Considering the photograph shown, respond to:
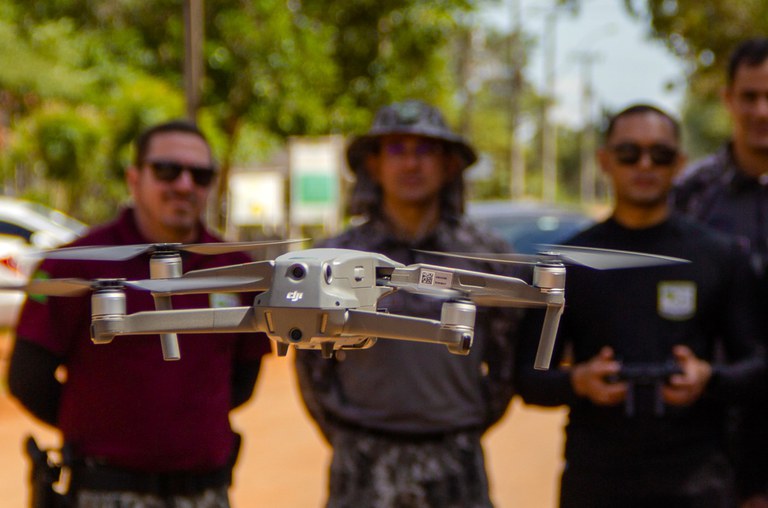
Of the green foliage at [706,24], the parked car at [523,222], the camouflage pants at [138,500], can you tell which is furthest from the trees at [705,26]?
the camouflage pants at [138,500]

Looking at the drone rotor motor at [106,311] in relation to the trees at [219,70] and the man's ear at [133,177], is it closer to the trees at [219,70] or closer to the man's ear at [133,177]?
the man's ear at [133,177]

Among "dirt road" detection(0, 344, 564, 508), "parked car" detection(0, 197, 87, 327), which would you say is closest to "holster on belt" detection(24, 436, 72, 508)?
"dirt road" detection(0, 344, 564, 508)

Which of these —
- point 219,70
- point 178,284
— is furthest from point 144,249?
point 219,70

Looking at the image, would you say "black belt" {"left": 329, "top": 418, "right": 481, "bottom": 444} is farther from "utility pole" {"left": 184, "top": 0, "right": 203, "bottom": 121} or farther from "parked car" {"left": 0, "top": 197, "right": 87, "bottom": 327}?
"utility pole" {"left": 184, "top": 0, "right": 203, "bottom": 121}

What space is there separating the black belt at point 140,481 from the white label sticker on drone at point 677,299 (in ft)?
4.46

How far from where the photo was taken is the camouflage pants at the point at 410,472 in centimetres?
346

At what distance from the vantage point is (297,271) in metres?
1.45

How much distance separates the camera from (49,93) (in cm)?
2098

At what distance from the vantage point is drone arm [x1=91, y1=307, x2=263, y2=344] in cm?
147

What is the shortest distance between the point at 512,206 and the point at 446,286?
43.2 feet

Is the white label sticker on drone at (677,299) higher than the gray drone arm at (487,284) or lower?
lower

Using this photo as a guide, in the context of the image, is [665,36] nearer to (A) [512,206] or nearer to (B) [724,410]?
(A) [512,206]

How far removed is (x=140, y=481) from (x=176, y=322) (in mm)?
1630

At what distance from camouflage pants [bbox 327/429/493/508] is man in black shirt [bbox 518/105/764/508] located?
306 mm
